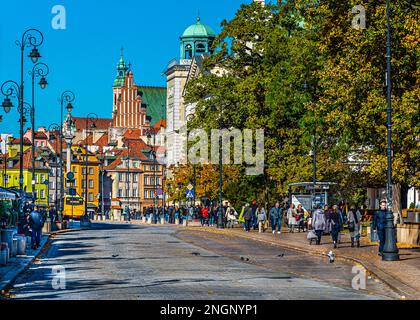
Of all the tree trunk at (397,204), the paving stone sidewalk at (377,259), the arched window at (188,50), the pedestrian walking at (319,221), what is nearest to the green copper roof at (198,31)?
the arched window at (188,50)

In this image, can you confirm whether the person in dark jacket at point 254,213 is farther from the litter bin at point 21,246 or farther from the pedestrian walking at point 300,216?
the litter bin at point 21,246

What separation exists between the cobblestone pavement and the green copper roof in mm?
125813

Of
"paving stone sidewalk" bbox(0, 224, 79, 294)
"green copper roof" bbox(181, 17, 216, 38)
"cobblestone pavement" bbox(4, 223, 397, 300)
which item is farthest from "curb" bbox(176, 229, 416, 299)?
"green copper roof" bbox(181, 17, 216, 38)

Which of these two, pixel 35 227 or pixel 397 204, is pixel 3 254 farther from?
pixel 397 204

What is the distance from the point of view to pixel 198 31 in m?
168

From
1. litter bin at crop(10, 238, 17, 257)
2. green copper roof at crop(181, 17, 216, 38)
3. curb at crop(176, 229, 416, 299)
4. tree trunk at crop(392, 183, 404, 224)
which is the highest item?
green copper roof at crop(181, 17, 216, 38)

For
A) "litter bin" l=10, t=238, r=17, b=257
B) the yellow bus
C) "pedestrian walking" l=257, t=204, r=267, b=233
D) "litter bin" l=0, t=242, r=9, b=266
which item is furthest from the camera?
the yellow bus

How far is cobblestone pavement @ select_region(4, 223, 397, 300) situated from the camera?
72.9ft

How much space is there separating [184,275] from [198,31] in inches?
5578

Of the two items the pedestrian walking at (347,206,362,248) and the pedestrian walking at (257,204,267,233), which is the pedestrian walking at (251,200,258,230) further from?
the pedestrian walking at (347,206,362,248)

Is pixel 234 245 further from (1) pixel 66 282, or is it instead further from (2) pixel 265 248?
(1) pixel 66 282

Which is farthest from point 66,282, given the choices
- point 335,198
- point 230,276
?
point 335,198

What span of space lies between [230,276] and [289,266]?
551 cm

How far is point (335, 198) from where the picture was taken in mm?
73000
